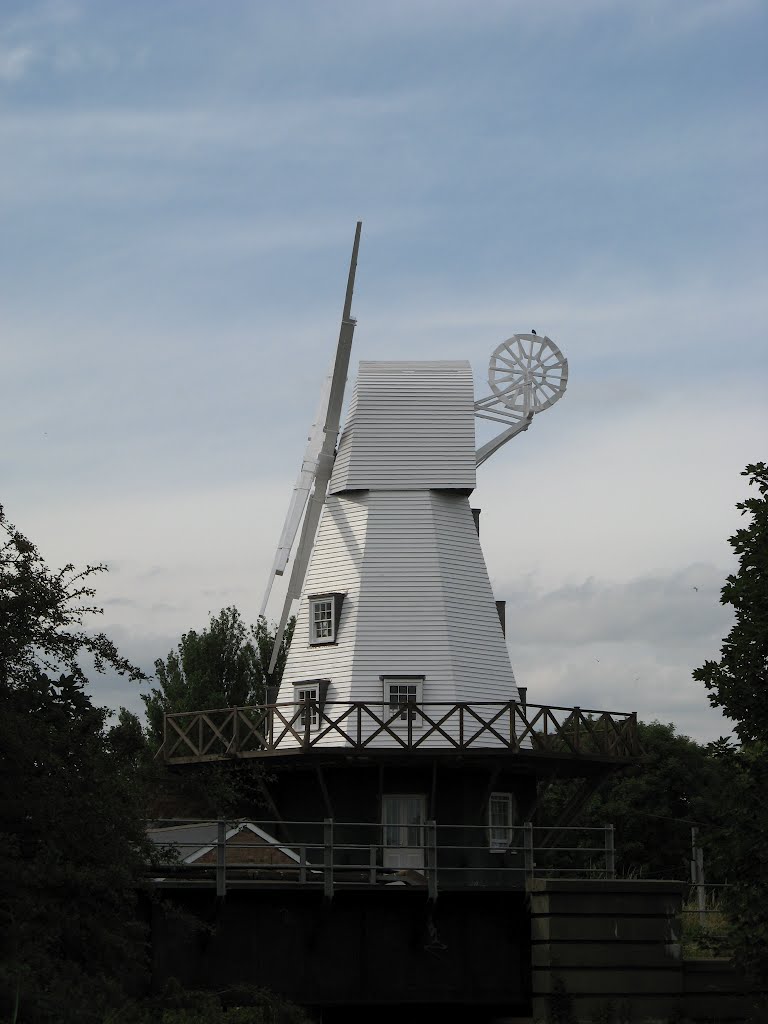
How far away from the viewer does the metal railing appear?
26609mm

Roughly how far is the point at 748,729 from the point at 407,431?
1502cm

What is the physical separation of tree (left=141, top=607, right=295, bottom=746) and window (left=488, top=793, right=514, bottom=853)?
14224 mm

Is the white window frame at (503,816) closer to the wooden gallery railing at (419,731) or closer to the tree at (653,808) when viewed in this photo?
the wooden gallery railing at (419,731)

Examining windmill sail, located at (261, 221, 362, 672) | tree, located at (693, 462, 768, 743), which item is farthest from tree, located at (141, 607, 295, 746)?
tree, located at (693, 462, 768, 743)

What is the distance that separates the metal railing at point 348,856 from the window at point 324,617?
14.3 ft

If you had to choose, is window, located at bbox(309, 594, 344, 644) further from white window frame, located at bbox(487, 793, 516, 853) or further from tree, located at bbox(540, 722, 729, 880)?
tree, located at bbox(540, 722, 729, 880)

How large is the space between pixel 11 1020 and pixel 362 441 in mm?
23057

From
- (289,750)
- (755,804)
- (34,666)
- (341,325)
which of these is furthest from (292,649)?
(34,666)

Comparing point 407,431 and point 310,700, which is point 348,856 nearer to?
point 310,700

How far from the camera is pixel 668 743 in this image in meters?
56.2

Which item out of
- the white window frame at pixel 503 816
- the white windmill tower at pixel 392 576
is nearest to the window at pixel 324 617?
the white windmill tower at pixel 392 576

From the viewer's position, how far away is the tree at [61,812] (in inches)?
726

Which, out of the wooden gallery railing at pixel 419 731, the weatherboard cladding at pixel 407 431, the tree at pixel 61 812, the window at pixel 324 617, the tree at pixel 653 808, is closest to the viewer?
the tree at pixel 61 812

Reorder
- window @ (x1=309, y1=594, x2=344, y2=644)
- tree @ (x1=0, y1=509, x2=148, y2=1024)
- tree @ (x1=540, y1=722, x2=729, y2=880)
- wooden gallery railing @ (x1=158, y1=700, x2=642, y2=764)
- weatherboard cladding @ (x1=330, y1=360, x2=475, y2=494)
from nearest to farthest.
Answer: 1. tree @ (x1=0, y1=509, x2=148, y2=1024)
2. wooden gallery railing @ (x1=158, y1=700, x2=642, y2=764)
3. window @ (x1=309, y1=594, x2=344, y2=644)
4. weatherboard cladding @ (x1=330, y1=360, x2=475, y2=494)
5. tree @ (x1=540, y1=722, x2=729, y2=880)
